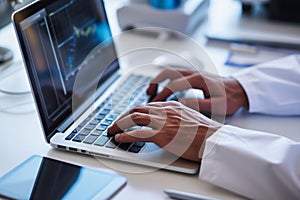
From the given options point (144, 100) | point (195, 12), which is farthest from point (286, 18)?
point (144, 100)

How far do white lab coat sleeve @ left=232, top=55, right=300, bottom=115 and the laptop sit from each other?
0.24m

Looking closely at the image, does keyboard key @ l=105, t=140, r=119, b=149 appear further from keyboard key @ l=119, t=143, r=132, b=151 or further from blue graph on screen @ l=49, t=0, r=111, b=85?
blue graph on screen @ l=49, t=0, r=111, b=85

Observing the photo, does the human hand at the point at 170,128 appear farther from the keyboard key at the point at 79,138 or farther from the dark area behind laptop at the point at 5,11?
the dark area behind laptop at the point at 5,11

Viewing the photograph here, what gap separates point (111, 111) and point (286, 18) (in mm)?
822

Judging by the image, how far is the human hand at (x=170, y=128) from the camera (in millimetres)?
837

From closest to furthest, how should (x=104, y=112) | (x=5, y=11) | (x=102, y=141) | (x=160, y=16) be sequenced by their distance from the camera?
(x=102, y=141) < (x=104, y=112) < (x=5, y=11) < (x=160, y=16)

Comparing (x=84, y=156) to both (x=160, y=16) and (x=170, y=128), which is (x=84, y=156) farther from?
(x=160, y=16)

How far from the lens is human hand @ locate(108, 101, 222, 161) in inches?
32.9

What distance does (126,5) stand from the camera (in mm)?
1455

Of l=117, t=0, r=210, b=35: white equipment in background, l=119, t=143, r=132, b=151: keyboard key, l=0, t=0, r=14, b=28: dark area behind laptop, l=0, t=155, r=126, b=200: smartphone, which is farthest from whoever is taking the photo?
l=117, t=0, r=210, b=35: white equipment in background

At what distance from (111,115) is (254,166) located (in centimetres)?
34

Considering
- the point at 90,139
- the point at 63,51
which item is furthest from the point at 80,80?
the point at 90,139

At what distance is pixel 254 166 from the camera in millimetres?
770

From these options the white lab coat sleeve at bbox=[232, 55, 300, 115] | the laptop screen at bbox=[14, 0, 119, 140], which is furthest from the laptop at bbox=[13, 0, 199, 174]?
the white lab coat sleeve at bbox=[232, 55, 300, 115]
